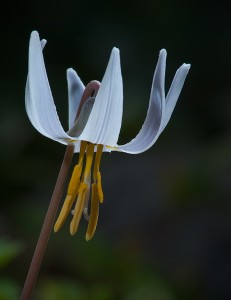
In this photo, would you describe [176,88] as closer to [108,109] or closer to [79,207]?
[108,109]

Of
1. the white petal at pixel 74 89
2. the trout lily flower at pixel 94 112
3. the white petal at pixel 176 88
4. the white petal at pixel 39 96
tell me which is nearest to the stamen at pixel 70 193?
the trout lily flower at pixel 94 112

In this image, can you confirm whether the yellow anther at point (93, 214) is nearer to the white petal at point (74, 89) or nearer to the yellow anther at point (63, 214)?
the yellow anther at point (63, 214)

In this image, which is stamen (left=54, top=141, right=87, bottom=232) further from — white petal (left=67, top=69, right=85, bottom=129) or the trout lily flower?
white petal (left=67, top=69, right=85, bottom=129)

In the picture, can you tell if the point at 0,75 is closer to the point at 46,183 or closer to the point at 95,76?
the point at 95,76

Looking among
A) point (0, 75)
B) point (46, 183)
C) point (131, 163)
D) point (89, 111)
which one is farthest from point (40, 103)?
point (0, 75)

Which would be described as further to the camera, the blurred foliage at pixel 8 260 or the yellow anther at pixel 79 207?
the blurred foliage at pixel 8 260

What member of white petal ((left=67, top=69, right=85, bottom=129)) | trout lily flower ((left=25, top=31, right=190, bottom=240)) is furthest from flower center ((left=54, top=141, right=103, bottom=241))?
white petal ((left=67, top=69, right=85, bottom=129))
